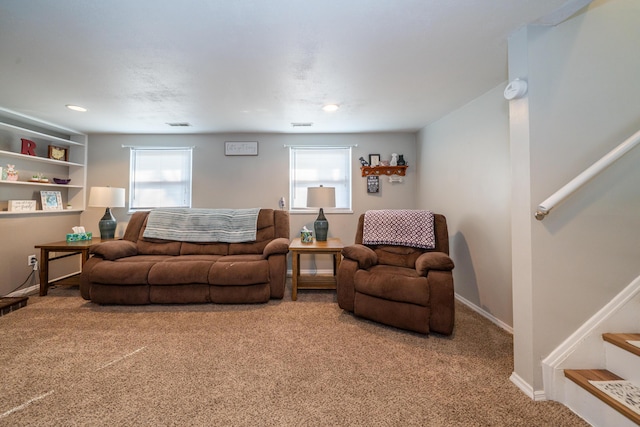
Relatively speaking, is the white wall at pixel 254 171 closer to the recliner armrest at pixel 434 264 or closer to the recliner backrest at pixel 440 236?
the recliner backrest at pixel 440 236

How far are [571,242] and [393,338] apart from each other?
4.13ft

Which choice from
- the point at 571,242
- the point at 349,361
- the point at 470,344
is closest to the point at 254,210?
the point at 349,361

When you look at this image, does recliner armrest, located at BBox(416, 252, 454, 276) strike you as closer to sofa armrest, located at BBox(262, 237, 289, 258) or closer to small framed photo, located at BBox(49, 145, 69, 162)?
sofa armrest, located at BBox(262, 237, 289, 258)

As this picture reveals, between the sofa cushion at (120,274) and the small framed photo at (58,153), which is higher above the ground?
the small framed photo at (58,153)

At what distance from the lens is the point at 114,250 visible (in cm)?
258

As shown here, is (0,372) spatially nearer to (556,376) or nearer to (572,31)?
(556,376)

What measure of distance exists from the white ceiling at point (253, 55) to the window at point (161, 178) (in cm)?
83

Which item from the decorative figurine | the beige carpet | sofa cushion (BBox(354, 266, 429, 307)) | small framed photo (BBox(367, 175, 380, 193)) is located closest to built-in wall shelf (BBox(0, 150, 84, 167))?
the decorative figurine

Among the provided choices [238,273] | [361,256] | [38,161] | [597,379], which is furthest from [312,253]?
[38,161]

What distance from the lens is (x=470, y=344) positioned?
1765 mm

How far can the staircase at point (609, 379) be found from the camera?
3.37ft

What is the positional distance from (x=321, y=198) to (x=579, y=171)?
6.89ft

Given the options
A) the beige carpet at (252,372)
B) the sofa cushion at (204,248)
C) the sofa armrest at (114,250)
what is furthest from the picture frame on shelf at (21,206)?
the sofa cushion at (204,248)

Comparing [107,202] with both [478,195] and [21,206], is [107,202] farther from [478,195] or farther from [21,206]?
[478,195]
